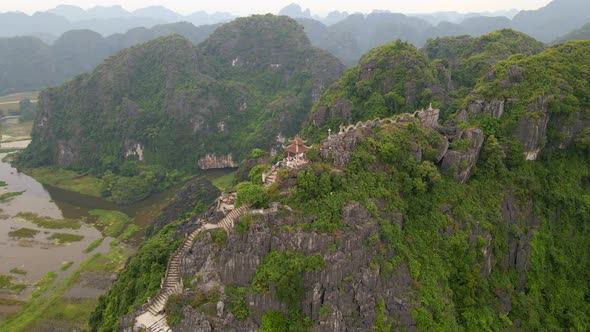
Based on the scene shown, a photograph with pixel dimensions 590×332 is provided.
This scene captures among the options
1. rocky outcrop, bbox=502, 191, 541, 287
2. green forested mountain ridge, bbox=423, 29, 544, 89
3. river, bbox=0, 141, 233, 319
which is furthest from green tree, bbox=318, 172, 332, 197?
green forested mountain ridge, bbox=423, 29, 544, 89

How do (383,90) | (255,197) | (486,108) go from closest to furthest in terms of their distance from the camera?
(255,197) → (486,108) → (383,90)

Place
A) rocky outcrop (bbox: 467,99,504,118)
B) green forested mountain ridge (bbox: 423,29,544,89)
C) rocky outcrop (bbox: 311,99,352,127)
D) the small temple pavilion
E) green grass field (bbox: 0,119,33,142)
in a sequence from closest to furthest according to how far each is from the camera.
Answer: the small temple pavilion → rocky outcrop (bbox: 467,99,504,118) → rocky outcrop (bbox: 311,99,352,127) → green forested mountain ridge (bbox: 423,29,544,89) → green grass field (bbox: 0,119,33,142)

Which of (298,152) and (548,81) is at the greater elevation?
(548,81)

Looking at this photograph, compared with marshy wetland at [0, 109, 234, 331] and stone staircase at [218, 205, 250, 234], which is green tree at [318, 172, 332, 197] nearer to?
stone staircase at [218, 205, 250, 234]

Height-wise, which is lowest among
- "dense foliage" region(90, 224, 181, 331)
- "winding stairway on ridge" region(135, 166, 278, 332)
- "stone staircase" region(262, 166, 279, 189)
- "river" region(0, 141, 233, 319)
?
"river" region(0, 141, 233, 319)

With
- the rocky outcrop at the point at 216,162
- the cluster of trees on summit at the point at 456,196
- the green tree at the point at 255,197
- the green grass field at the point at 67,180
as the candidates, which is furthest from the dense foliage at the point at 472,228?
the green grass field at the point at 67,180

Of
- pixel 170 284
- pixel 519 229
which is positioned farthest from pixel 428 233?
pixel 170 284

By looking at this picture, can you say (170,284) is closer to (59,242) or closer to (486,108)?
(486,108)
